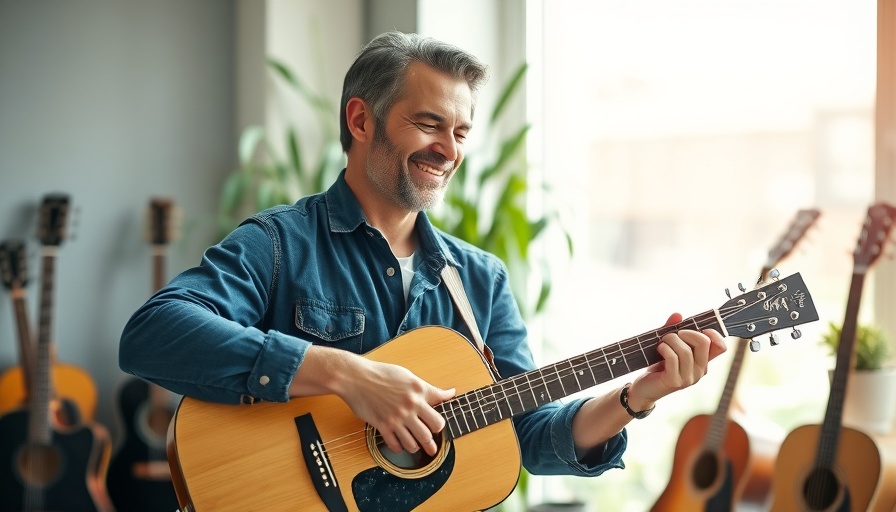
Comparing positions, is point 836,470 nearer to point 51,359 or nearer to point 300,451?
point 300,451

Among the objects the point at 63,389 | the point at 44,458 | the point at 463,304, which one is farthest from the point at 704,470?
the point at 63,389

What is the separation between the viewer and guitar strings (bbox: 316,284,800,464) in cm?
152

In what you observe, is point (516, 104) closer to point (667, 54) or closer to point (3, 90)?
point (667, 54)

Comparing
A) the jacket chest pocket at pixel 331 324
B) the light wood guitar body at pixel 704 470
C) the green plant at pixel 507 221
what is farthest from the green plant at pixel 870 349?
the jacket chest pocket at pixel 331 324

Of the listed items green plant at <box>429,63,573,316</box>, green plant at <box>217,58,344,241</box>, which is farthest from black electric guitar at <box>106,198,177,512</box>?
green plant at <box>429,63,573,316</box>

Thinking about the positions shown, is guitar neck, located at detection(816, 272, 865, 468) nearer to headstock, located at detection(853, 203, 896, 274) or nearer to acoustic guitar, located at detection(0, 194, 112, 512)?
headstock, located at detection(853, 203, 896, 274)

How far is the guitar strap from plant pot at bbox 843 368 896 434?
832 millimetres

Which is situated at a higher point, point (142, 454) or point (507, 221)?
point (507, 221)

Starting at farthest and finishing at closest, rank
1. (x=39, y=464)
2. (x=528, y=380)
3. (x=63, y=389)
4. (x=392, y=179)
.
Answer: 1. (x=63, y=389)
2. (x=39, y=464)
3. (x=392, y=179)
4. (x=528, y=380)

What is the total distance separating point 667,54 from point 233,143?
1995 millimetres

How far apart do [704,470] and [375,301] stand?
103 cm

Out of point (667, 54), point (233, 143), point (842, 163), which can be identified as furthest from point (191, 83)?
point (842, 163)

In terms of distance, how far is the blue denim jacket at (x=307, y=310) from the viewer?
1464mm

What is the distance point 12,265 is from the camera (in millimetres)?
3291
